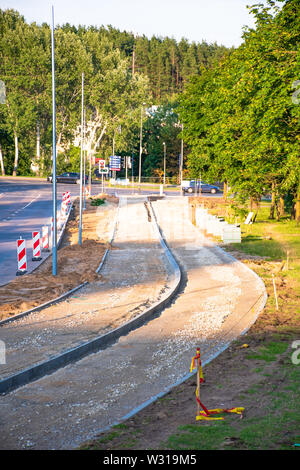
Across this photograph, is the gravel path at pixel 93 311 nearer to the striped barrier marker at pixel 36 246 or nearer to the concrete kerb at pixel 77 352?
the concrete kerb at pixel 77 352

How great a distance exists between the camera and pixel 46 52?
89875 mm

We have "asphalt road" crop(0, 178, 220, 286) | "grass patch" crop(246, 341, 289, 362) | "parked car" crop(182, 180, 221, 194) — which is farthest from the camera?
"parked car" crop(182, 180, 221, 194)

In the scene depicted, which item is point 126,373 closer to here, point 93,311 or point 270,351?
point 270,351

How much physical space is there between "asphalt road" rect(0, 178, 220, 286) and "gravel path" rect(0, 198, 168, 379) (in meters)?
3.86

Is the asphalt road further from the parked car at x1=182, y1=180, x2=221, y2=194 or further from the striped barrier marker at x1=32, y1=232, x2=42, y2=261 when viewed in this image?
the parked car at x1=182, y1=180, x2=221, y2=194

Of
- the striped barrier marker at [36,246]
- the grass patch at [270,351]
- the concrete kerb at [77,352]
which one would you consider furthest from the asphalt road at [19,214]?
the grass patch at [270,351]

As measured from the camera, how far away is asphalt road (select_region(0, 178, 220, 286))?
23328 mm

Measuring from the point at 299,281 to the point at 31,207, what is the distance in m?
34.9

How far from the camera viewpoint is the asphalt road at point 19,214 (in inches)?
918

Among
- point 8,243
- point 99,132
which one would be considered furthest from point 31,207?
point 99,132

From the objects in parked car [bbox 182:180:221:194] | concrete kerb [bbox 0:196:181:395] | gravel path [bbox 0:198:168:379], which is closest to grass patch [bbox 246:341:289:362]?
concrete kerb [bbox 0:196:181:395]

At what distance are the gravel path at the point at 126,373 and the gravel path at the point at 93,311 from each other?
703mm

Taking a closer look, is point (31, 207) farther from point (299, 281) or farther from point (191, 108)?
point (299, 281)

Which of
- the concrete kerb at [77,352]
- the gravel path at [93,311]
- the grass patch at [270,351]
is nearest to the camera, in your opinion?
the concrete kerb at [77,352]
